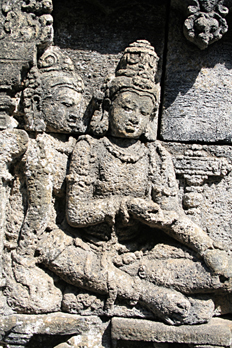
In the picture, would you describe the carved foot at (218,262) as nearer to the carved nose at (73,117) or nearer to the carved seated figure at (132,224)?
the carved seated figure at (132,224)

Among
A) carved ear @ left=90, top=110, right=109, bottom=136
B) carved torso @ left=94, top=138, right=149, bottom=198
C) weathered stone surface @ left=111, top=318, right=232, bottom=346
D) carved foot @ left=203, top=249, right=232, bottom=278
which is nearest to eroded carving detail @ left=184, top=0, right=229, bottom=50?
A: carved ear @ left=90, top=110, right=109, bottom=136

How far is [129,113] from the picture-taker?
10.3 ft

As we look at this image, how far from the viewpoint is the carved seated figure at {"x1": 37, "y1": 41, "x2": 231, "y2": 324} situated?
9.87ft

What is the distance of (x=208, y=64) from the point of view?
3.44 meters

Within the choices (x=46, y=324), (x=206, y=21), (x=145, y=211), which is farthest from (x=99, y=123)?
(x=46, y=324)

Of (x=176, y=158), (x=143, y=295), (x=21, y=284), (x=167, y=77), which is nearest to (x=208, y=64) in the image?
(x=167, y=77)

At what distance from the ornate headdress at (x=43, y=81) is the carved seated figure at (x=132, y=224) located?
1.30ft

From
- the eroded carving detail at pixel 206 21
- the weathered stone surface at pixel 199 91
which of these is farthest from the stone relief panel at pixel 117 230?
the eroded carving detail at pixel 206 21

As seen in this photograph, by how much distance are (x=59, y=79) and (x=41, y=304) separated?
1.90 meters

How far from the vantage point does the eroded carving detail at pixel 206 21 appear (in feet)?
10.3

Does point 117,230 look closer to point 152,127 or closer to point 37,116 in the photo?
point 152,127

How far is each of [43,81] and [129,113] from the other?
0.81 metres

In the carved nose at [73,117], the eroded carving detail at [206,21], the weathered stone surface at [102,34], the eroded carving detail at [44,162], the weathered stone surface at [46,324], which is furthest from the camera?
the weathered stone surface at [102,34]

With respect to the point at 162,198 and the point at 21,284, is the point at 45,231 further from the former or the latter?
the point at 162,198
